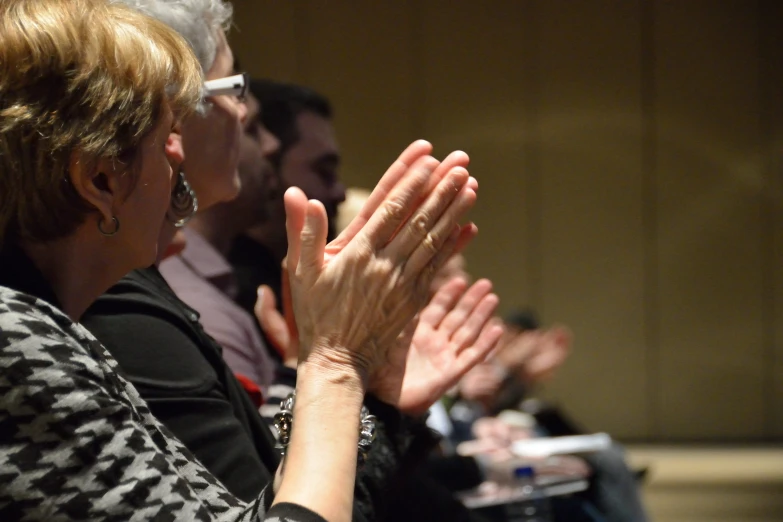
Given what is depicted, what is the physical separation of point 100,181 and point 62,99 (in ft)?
0.35

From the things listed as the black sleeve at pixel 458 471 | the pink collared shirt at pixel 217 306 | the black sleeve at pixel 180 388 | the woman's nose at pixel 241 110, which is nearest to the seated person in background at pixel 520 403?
the black sleeve at pixel 458 471

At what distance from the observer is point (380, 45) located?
7230 mm

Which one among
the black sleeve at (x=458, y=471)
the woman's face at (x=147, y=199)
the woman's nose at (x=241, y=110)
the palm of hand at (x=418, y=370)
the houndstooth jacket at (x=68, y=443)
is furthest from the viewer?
the black sleeve at (x=458, y=471)

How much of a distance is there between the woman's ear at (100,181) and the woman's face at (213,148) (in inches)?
26.3

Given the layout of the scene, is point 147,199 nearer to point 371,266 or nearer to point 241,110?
point 371,266

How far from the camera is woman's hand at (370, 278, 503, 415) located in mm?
1672

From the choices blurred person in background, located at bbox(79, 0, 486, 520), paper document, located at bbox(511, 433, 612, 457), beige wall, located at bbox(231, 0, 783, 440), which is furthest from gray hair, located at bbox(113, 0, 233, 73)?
beige wall, located at bbox(231, 0, 783, 440)

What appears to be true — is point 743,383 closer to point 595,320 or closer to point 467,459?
point 595,320

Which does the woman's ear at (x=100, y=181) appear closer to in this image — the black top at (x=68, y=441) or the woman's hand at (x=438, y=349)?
the black top at (x=68, y=441)

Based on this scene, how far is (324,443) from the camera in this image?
1.10 meters

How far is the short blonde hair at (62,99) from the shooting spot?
3.65ft

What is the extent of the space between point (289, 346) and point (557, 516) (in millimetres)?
1186

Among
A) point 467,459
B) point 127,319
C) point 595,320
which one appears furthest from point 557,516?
point 595,320

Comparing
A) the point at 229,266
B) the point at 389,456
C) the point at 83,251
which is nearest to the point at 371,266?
the point at 83,251
